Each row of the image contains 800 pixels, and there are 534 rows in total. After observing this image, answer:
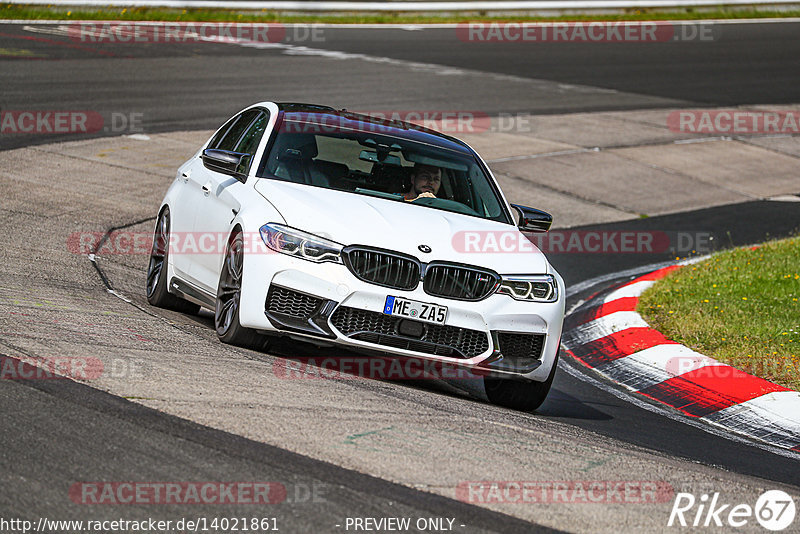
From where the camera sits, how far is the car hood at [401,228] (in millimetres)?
6871

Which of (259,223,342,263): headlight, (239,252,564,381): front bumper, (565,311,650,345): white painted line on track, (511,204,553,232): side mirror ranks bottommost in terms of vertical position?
(565,311,650,345): white painted line on track

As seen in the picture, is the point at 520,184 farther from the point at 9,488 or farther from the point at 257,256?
the point at 9,488

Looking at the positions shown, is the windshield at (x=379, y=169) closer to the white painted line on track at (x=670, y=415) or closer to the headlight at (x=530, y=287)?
the headlight at (x=530, y=287)

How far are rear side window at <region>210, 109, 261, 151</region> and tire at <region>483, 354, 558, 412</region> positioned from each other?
269 centimetres

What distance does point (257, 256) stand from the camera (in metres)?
6.90

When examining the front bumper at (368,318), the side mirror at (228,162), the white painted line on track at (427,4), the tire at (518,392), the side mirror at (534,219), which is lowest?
the tire at (518,392)

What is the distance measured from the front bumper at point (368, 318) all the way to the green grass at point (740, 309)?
2.34 metres

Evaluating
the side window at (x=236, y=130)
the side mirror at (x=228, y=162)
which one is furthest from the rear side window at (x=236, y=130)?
the side mirror at (x=228, y=162)

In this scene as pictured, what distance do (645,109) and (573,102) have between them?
132 centimetres

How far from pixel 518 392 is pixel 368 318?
3.96 feet

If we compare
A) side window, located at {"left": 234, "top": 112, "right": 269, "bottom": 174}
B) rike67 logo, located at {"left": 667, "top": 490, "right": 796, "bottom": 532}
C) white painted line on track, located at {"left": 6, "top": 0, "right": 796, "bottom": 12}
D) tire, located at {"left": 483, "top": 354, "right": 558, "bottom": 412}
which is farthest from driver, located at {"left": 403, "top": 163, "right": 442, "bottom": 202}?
white painted line on track, located at {"left": 6, "top": 0, "right": 796, "bottom": 12}

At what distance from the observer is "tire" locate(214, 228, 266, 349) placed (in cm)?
708

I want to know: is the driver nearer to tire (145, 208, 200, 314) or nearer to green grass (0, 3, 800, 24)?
tire (145, 208, 200, 314)

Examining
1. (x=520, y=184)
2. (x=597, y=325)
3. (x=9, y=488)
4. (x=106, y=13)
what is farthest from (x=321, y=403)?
(x=106, y=13)
